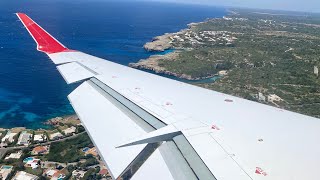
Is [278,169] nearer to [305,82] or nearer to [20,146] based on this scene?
[20,146]

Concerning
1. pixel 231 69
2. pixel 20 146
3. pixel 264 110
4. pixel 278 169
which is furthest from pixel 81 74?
pixel 231 69

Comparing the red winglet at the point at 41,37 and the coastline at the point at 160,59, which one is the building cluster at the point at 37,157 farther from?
the coastline at the point at 160,59

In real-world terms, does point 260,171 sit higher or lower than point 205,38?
higher

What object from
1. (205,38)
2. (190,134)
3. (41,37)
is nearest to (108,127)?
(190,134)

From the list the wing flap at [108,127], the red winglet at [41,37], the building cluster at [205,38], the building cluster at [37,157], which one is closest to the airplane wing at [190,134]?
the wing flap at [108,127]

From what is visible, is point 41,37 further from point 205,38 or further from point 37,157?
point 205,38

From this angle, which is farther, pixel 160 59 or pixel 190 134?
pixel 160 59

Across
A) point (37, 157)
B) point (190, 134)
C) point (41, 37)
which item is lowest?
point (37, 157)

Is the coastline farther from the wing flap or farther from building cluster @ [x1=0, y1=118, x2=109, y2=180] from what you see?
the wing flap
